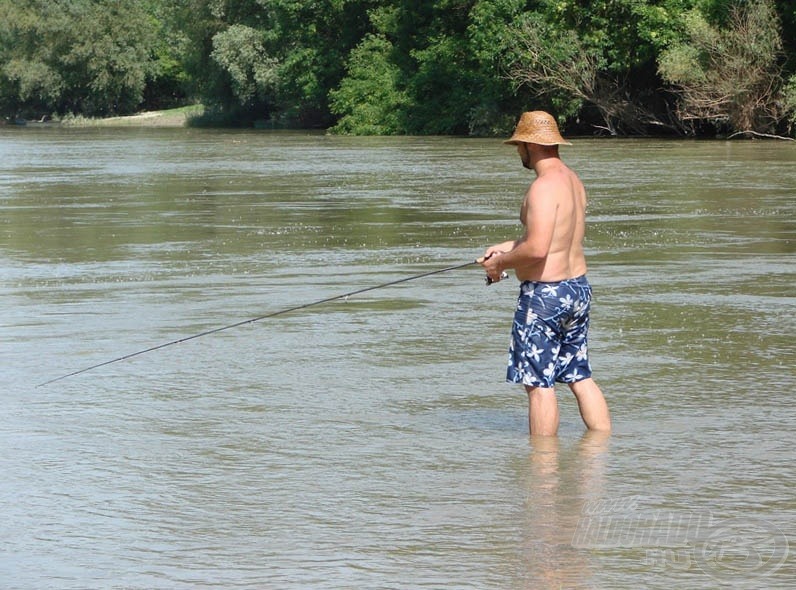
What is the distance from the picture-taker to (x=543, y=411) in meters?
6.68

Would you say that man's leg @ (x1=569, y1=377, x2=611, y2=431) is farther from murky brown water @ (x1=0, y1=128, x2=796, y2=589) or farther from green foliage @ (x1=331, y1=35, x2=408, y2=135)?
green foliage @ (x1=331, y1=35, x2=408, y2=135)

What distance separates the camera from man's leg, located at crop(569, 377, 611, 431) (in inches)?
266

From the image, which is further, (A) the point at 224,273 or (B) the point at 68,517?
(A) the point at 224,273

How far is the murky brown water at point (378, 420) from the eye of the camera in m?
5.10

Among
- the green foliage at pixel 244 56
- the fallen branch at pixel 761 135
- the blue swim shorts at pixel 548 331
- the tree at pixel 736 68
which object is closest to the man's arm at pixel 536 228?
the blue swim shorts at pixel 548 331

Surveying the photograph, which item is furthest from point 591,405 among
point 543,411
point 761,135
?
point 761,135

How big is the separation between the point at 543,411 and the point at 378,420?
96cm

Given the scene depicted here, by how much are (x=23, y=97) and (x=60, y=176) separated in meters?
70.1

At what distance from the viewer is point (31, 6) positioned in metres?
101

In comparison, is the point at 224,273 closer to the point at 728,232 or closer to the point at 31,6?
the point at 728,232

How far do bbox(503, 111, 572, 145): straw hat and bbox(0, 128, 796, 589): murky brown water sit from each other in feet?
4.39

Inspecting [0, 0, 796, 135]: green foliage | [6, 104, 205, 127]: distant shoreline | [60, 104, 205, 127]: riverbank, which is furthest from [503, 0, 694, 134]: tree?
[60, 104, 205, 127]: riverbank

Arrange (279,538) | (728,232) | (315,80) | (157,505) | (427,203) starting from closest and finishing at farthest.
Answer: (279,538)
(157,505)
(728,232)
(427,203)
(315,80)

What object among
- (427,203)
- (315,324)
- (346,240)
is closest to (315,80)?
(427,203)
